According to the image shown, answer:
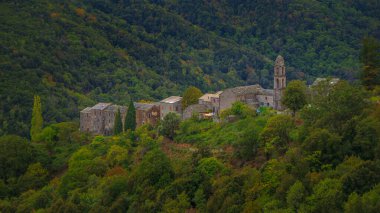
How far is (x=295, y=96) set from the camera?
6147cm

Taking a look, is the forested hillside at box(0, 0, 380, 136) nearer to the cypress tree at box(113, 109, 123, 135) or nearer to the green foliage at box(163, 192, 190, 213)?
the cypress tree at box(113, 109, 123, 135)

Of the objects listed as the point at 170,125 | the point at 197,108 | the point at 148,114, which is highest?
the point at 197,108

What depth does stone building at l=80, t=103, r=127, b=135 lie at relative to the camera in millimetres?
82938

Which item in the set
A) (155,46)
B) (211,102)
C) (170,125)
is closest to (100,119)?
(211,102)

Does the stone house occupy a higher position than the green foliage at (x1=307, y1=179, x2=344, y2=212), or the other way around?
the stone house

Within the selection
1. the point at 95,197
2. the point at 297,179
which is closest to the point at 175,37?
the point at 95,197

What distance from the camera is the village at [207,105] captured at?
7088 cm

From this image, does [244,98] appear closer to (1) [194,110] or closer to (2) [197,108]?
(2) [197,108]

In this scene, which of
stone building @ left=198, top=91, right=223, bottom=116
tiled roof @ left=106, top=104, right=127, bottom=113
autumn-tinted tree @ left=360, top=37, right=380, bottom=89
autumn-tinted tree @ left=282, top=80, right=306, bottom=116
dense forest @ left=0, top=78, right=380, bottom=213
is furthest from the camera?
tiled roof @ left=106, top=104, right=127, bottom=113

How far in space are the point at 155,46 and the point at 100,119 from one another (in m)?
82.4

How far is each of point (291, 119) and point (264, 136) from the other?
10.2 ft

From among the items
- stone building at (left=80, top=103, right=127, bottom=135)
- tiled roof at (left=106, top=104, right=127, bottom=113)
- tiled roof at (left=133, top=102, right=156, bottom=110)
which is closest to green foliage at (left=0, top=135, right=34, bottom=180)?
stone building at (left=80, top=103, right=127, bottom=135)

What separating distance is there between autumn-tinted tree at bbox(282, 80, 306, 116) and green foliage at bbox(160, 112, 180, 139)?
39.1 ft

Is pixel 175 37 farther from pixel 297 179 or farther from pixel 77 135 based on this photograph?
pixel 297 179
